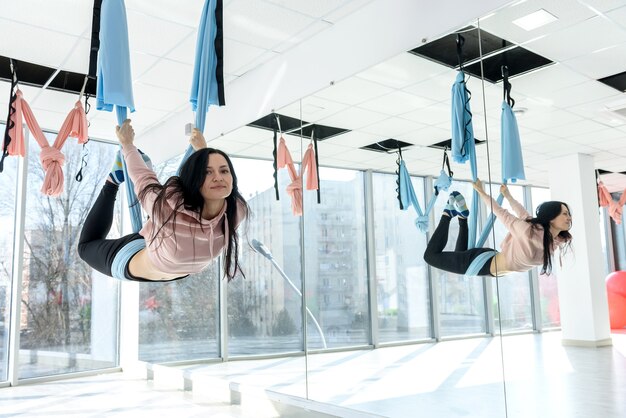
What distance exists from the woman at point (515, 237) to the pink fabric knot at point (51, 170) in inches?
133

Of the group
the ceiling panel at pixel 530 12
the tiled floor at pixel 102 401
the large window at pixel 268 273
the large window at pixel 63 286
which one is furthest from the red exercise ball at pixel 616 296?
the large window at pixel 63 286

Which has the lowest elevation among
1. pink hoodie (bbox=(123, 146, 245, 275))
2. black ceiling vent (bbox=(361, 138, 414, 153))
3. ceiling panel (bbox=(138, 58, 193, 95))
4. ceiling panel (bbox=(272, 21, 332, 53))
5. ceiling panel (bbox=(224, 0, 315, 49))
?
pink hoodie (bbox=(123, 146, 245, 275))

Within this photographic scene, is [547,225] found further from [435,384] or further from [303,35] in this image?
[303,35]

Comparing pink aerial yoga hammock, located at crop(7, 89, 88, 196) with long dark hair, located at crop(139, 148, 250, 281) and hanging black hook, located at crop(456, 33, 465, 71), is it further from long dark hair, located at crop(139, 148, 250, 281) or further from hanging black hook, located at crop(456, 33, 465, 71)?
hanging black hook, located at crop(456, 33, 465, 71)

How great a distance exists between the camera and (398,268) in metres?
3.99

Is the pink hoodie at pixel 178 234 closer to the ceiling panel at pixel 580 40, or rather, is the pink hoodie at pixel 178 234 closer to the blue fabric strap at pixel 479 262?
the blue fabric strap at pixel 479 262

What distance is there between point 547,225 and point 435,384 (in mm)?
1318

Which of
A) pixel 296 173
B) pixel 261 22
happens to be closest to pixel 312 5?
pixel 261 22

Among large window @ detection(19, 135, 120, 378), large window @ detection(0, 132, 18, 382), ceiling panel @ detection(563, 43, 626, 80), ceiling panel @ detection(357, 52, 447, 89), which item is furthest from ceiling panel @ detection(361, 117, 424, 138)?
large window @ detection(0, 132, 18, 382)

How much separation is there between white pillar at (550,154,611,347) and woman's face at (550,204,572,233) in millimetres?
27

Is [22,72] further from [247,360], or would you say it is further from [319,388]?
[319,388]

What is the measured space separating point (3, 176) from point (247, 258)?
123 inches

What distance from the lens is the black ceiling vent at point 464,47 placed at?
3.48 m

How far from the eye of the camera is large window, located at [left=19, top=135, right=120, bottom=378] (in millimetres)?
6457
